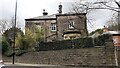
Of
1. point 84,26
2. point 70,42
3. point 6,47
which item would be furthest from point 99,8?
point 84,26

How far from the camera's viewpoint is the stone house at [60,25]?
5581 cm

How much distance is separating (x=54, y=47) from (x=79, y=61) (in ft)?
21.9

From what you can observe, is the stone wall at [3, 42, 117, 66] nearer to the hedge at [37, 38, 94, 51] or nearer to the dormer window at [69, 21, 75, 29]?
the hedge at [37, 38, 94, 51]

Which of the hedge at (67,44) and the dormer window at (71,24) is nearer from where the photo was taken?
the hedge at (67,44)

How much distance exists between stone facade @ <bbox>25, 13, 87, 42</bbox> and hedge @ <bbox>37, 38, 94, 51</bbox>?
49.4 ft

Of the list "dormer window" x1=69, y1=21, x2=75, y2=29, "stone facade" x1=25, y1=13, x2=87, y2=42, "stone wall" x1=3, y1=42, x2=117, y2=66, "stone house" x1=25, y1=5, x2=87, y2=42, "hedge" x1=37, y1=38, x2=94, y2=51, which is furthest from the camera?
"dormer window" x1=69, y1=21, x2=75, y2=29

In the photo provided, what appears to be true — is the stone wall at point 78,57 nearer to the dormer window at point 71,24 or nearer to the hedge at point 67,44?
the hedge at point 67,44

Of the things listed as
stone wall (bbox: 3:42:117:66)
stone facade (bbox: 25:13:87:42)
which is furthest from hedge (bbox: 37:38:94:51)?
stone facade (bbox: 25:13:87:42)

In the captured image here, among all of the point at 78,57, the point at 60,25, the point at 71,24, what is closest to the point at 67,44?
the point at 78,57

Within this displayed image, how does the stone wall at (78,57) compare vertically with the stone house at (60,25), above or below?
below

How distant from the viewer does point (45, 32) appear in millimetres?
58844

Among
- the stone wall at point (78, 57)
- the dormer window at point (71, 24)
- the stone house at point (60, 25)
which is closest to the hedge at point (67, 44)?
the stone wall at point (78, 57)

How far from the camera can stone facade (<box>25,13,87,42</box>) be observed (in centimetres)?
5607

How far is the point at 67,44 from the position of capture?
123 ft
